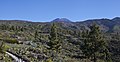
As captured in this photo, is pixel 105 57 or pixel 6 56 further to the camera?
pixel 105 57

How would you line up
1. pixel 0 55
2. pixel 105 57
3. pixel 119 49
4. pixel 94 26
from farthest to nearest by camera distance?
pixel 119 49 < pixel 105 57 < pixel 94 26 < pixel 0 55

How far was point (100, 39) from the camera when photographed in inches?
2574

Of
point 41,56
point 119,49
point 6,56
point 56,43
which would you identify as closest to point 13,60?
point 6,56

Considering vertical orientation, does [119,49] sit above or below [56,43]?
below

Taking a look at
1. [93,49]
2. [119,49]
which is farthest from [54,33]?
[119,49]

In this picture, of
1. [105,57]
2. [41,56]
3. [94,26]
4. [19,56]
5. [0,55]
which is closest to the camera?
[0,55]

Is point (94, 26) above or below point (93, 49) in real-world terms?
above

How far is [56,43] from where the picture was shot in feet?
244

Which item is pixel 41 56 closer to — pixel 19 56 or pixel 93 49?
pixel 19 56

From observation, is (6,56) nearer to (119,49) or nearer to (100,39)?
(100,39)

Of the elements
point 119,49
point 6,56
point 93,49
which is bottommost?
point 119,49

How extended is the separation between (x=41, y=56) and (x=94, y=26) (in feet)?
99.3

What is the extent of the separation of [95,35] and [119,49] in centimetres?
11777

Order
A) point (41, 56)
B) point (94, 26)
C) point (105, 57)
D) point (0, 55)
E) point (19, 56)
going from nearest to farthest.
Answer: point (0, 55) < point (19, 56) < point (41, 56) < point (94, 26) < point (105, 57)
